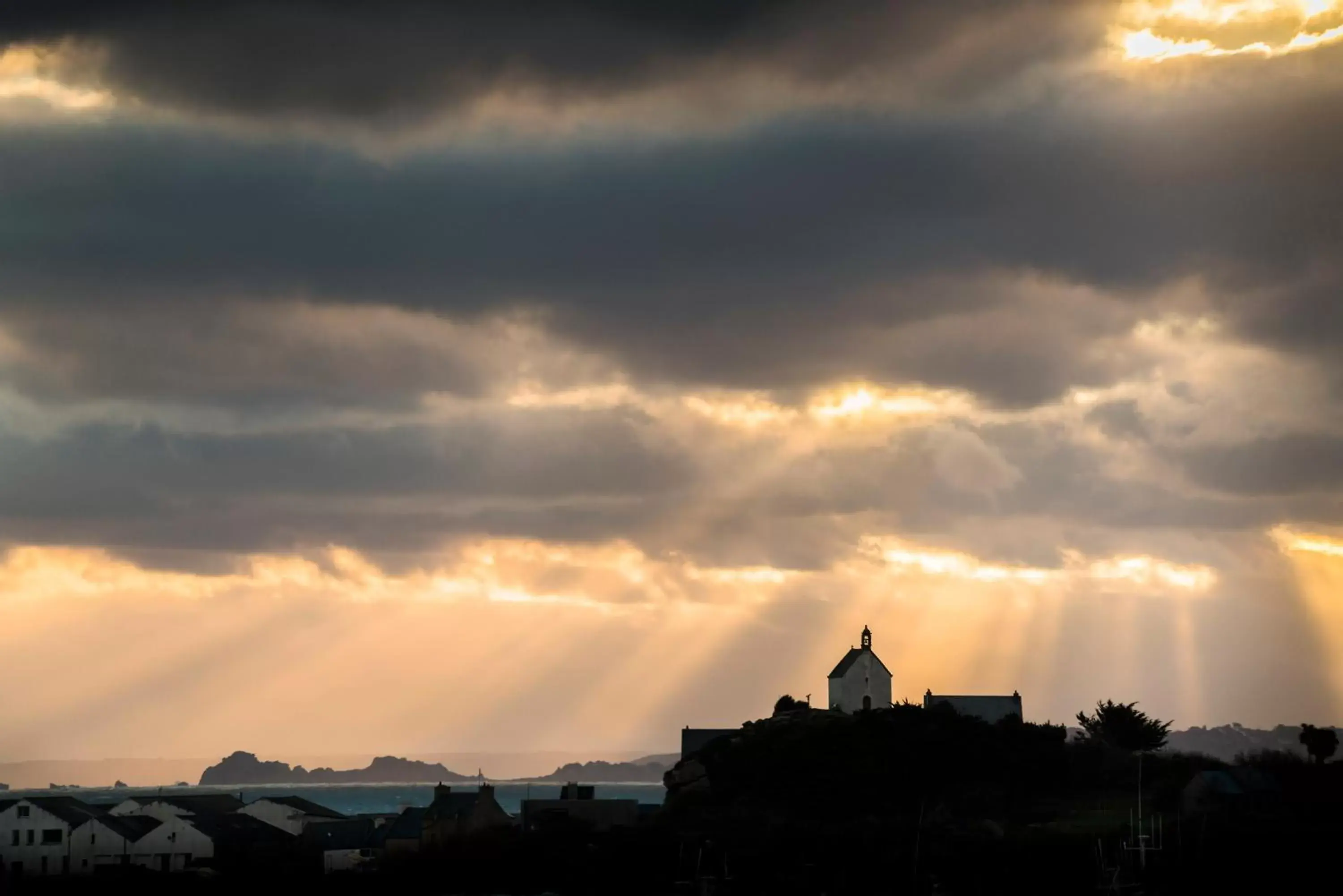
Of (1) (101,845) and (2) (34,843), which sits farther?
(1) (101,845)

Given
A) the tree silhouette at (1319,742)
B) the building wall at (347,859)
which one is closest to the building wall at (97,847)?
the building wall at (347,859)

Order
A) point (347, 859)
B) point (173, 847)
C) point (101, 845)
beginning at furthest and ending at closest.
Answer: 1. point (173, 847)
2. point (101, 845)
3. point (347, 859)

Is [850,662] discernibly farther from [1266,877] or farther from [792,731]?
[1266,877]

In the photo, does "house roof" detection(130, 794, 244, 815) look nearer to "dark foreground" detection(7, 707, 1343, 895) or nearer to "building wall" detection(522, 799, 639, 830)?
"dark foreground" detection(7, 707, 1343, 895)

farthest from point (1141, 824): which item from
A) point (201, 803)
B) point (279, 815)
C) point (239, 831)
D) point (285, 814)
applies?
point (201, 803)

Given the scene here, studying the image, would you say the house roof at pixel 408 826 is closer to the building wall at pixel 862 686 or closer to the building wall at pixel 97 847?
the building wall at pixel 97 847

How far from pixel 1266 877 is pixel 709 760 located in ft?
164

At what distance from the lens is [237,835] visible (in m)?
155

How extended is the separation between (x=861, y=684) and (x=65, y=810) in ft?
237

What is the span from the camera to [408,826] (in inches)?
5851

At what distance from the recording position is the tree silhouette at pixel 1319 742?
15938 centimetres

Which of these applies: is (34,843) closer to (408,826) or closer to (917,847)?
(408,826)

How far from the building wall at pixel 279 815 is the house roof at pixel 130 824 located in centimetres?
1321

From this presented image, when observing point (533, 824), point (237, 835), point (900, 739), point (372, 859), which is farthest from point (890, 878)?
point (237, 835)
